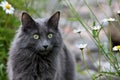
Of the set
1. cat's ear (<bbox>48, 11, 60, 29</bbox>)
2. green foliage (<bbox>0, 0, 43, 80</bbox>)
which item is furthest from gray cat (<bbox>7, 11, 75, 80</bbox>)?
green foliage (<bbox>0, 0, 43, 80</bbox>)

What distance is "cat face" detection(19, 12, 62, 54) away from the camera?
173 inches

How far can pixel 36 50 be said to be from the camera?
4.43m

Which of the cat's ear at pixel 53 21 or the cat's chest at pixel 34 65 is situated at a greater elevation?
the cat's ear at pixel 53 21

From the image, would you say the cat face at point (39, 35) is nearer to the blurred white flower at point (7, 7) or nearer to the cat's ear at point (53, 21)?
the cat's ear at point (53, 21)

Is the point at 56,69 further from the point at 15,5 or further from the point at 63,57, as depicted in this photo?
the point at 15,5

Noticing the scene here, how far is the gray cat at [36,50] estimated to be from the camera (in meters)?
4.44

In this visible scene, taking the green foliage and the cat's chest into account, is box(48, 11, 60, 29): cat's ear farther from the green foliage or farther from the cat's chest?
the green foliage

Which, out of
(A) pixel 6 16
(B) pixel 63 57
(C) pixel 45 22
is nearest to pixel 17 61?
(C) pixel 45 22

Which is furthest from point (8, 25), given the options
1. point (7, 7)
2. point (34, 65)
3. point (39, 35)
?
point (39, 35)

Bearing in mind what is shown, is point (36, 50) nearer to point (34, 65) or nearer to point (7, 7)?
point (34, 65)

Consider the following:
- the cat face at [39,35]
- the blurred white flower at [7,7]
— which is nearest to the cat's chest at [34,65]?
the cat face at [39,35]

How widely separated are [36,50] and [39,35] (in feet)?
0.54

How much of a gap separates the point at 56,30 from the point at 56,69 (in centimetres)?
49

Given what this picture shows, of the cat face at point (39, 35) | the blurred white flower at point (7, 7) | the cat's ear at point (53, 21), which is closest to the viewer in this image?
the cat face at point (39, 35)
